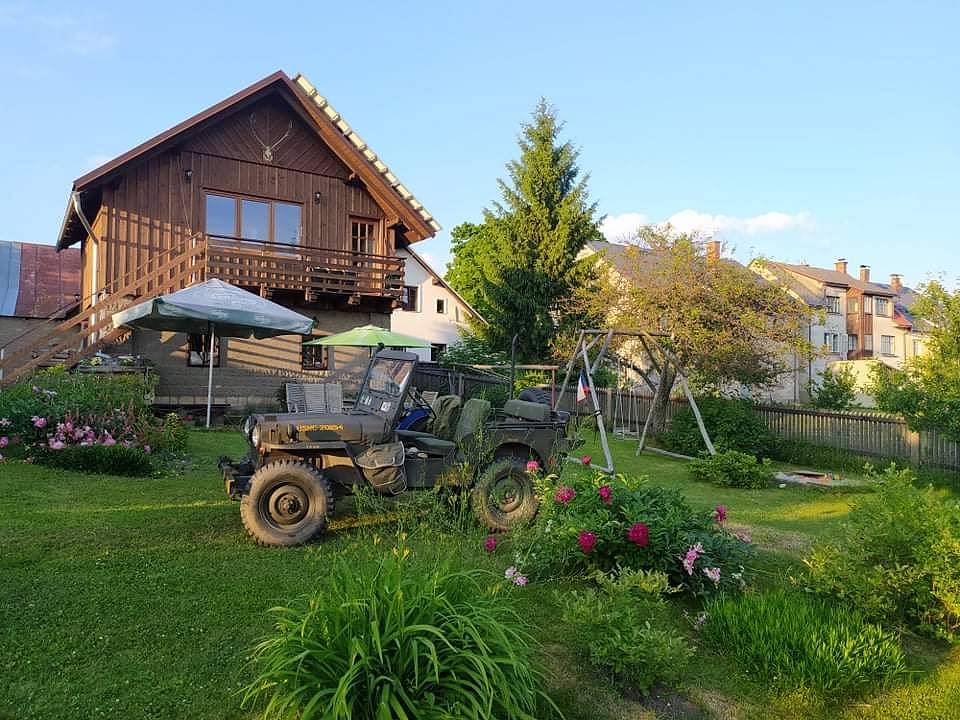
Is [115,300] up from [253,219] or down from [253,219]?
down

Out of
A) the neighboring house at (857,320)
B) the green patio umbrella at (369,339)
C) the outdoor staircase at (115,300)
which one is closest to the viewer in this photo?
the outdoor staircase at (115,300)

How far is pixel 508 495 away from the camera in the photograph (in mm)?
5867

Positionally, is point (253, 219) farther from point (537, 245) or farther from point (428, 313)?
point (428, 313)

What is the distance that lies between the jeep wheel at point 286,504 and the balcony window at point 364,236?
45.3 ft

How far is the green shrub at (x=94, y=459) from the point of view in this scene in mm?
7788

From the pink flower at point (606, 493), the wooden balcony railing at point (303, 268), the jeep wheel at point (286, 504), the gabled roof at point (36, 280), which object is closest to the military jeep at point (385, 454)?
the jeep wheel at point (286, 504)

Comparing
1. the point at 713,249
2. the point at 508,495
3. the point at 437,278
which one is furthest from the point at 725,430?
the point at 437,278

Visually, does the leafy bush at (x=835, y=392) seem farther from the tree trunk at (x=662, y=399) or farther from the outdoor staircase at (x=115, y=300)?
the outdoor staircase at (x=115, y=300)

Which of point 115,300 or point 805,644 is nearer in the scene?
point 805,644

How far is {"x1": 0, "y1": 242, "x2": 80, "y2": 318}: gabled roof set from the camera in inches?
896

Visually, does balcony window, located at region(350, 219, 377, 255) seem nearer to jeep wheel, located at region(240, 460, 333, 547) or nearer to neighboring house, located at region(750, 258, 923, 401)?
jeep wheel, located at region(240, 460, 333, 547)

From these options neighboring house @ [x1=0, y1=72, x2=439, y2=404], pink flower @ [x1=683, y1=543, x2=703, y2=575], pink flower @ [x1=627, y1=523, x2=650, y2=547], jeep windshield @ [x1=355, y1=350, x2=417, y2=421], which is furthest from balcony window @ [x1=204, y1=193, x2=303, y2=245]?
pink flower @ [x1=683, y1=543, x2=703, y2=575]

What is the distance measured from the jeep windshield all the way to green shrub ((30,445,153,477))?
3.60m

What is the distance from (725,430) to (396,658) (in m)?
11.5
